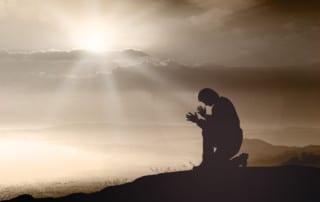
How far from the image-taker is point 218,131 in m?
25.7

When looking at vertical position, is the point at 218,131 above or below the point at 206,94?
below

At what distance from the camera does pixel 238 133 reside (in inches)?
1038

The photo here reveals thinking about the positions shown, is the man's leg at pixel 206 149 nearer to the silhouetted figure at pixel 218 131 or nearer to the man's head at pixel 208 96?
the silhouetted figure at pixel 218 131

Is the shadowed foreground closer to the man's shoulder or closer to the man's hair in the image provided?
the man's shoulder

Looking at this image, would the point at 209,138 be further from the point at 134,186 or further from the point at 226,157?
the point at 134,186

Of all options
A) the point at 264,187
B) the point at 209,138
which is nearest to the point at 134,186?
the point at 209,138

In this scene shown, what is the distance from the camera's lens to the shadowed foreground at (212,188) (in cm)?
2522

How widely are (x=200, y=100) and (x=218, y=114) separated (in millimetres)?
1203

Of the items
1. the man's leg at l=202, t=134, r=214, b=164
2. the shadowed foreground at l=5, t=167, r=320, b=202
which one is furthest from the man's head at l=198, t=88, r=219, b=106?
the shadowed foreground at l=5, t=167, r=320, b=202

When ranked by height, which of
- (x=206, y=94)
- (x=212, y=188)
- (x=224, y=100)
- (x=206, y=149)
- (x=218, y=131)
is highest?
(x=206, y=94)

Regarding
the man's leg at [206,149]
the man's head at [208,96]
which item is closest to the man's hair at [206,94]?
the man's head at [208,96]

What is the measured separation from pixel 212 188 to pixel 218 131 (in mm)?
2449

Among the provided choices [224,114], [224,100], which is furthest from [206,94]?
[224,114]

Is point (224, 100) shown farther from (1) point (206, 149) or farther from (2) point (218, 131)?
(1) point (206, 149)
